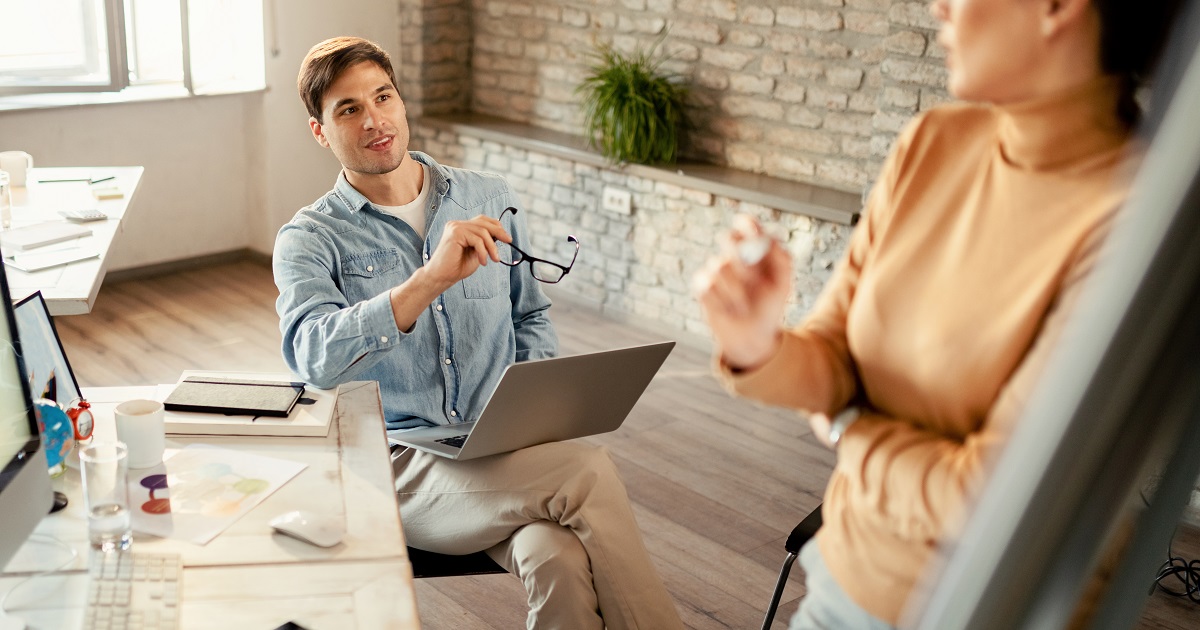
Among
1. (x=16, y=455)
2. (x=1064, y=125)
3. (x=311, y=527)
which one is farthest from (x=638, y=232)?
(x=1064, y=125)

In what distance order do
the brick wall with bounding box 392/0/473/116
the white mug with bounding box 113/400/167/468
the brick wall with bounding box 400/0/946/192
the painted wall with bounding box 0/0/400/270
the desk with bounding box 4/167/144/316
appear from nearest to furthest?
the white mug with bounding box 113/400/167/468, the desk with bounding box 4/167/144/316, the brick wall with bounding box 400/0/946/192, the painted wall with bounding box 0/0/400/270, the brick wall with bounding box 392/0/473/116

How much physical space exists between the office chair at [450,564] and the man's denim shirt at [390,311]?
0.89 feet

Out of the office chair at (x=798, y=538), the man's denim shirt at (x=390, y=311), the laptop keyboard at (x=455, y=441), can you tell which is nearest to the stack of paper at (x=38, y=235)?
the man's denim shirt at (x=390, y=311)

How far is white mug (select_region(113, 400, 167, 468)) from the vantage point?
1.46 meters

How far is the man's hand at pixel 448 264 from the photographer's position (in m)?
1.79

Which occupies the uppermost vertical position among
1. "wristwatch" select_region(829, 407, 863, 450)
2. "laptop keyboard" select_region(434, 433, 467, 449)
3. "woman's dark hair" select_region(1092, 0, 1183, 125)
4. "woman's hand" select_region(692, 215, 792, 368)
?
"woman's dark hair" select_region(1092, 0, 1183, 125)

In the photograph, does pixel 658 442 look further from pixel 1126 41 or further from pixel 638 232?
pixel 1126 41

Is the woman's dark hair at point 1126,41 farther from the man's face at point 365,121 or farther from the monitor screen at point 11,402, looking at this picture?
the man's face at point 365,121

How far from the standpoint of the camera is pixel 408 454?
6.54ft

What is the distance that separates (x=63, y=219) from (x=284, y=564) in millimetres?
2008

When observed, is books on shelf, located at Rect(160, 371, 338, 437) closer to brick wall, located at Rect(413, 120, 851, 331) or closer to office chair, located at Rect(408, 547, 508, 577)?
office chair, located at Rect(408, 547, 508, 577)

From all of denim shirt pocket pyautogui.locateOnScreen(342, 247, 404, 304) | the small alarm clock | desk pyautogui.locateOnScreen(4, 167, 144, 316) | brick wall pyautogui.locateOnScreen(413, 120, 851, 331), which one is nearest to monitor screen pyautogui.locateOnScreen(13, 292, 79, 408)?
the small alarm clock

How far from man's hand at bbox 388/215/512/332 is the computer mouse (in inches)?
20.3

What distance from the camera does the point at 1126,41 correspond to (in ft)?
2.01
